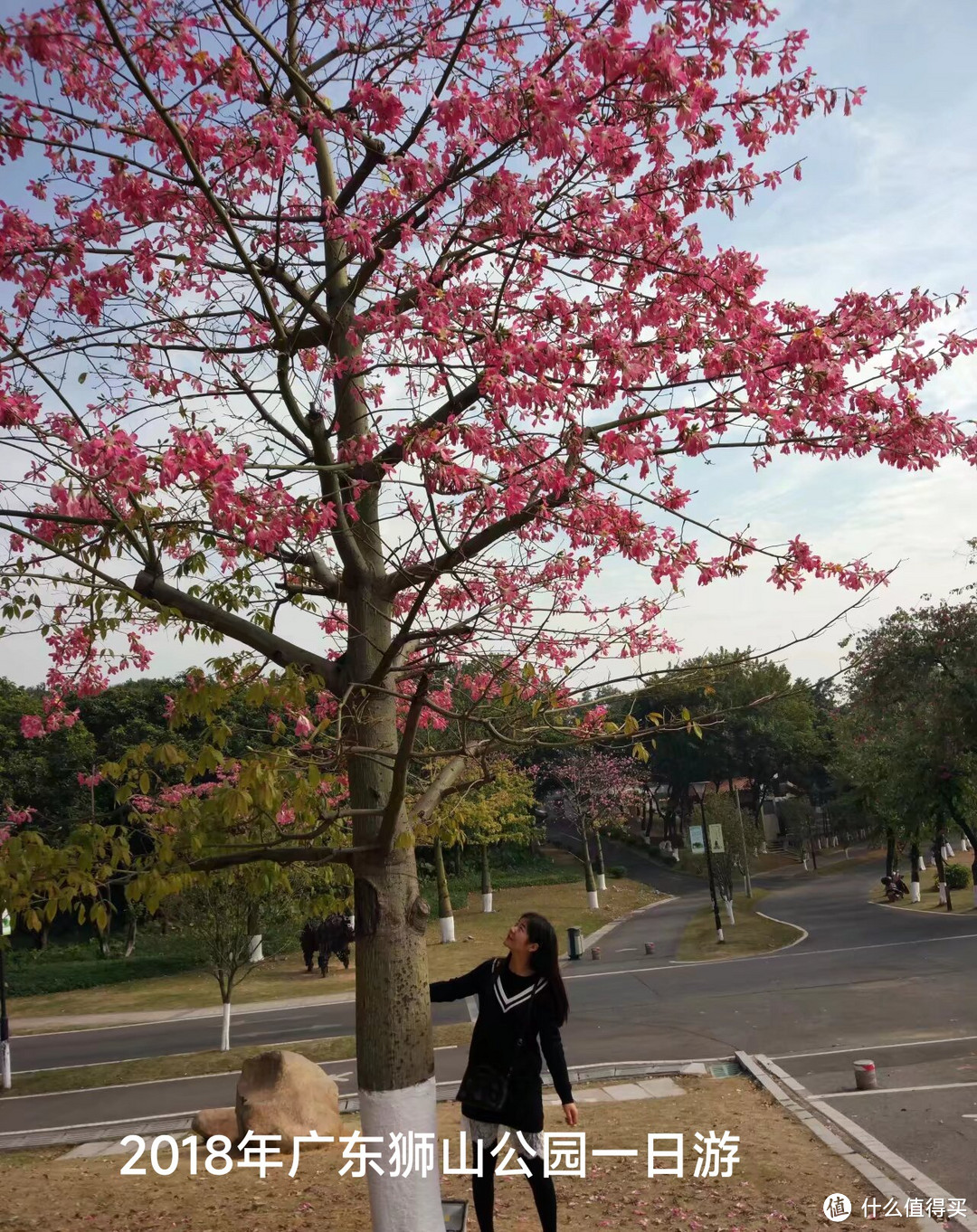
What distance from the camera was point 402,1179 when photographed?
5.38 metres

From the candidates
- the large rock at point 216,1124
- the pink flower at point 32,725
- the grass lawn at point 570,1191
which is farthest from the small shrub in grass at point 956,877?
the pink flower at point 32,725

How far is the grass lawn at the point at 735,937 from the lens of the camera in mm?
26969

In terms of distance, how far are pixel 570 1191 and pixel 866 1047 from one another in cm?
764

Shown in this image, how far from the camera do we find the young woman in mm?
5477

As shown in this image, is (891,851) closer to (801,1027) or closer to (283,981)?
(283,981)

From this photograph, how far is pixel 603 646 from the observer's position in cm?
626

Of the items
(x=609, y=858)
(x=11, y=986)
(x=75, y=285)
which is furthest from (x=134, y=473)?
(x=609, y=858)

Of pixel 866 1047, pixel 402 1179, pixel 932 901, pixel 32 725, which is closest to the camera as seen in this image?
Result: pixel 402 1179

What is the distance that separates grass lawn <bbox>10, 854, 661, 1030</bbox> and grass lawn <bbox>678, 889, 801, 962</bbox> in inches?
→ 172

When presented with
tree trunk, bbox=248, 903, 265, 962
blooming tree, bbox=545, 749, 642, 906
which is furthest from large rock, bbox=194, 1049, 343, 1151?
blooming tree, bbox=545, 749, 642, 906

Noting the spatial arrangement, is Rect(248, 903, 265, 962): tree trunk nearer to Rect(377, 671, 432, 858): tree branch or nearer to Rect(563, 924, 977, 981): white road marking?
Rect(563, 924, 977, 981): white road marking

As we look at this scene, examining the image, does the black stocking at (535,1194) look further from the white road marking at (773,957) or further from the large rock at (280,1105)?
the white road marking at (773,957)

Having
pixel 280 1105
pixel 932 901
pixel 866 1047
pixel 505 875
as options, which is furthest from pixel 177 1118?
pixel 505 875

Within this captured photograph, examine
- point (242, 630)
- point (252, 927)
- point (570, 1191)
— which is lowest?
point (570, 1191)
